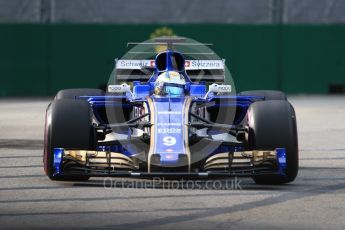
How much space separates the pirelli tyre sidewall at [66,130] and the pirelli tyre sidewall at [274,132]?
1.80 m

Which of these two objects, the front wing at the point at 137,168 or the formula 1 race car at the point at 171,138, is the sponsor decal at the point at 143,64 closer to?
the formula 1 race car at the point at 171,138

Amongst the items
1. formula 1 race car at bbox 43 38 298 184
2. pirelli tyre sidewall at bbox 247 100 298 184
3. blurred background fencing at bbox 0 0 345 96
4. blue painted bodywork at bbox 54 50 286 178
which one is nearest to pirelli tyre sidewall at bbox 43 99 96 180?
formula 1 race car at bbox 43 38 298 184

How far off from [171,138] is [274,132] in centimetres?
112

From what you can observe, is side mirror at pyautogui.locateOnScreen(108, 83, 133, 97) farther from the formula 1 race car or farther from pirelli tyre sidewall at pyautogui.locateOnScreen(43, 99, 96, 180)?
pirelli tyre sidewall at pyautogui.locateOnScreen(43, 99, 96, 180)

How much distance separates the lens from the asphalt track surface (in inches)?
339

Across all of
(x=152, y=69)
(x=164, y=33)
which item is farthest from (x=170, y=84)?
(x=164, y=33)

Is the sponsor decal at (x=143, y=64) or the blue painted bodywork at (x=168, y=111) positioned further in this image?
the sponsor decal at (x=143, y=64)

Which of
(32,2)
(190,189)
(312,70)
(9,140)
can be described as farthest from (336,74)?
(190,189)

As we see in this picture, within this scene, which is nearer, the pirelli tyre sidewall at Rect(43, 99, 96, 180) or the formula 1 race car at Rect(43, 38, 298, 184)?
the formula 1 race car at Rect(43, 38, 298, 184)

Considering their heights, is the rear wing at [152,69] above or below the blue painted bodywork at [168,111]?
above

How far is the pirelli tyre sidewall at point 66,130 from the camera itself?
36.2 ft

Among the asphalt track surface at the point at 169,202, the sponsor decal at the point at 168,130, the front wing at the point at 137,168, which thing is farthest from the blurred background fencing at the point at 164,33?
the front wing at the point at 137,168

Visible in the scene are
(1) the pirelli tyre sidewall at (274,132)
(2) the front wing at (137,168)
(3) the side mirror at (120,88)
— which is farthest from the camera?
(3) the side mirror at (120,88)

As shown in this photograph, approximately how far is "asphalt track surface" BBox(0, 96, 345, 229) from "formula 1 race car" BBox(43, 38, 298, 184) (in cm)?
20
